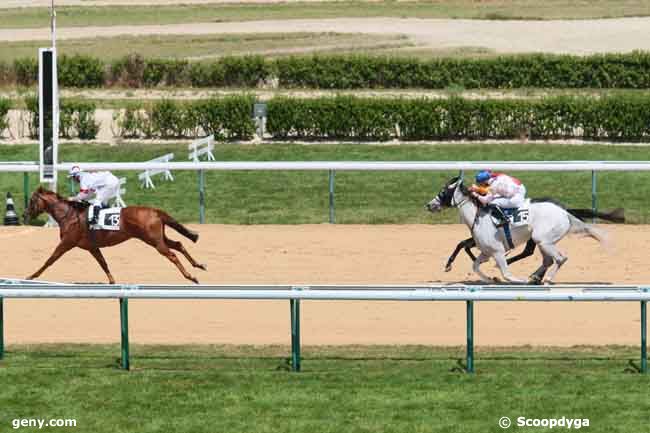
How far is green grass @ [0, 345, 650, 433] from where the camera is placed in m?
9.71

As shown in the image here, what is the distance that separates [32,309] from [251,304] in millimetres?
1816

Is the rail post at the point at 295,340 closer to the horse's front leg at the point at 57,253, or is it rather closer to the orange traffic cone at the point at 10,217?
the horse's front leg at the point at 57,253

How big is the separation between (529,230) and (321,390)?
432 cm

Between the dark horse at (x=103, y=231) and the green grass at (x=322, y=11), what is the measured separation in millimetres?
26775

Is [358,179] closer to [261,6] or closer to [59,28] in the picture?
[59,28]

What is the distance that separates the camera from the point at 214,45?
37188 mm

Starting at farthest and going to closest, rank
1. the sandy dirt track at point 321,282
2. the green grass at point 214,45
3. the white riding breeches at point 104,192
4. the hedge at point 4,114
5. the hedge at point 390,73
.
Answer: the green grass at point 214,45 < the hedge at point 390,73 < the hedge at point 4,114 < the white riding breeches at point 104,192 < the sandy dirt track at point 321,282

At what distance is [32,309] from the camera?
1370cm

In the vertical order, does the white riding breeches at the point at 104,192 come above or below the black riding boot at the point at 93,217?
above

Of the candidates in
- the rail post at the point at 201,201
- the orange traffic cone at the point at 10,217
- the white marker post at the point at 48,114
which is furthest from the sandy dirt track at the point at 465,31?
the white marker post at the point at 48,114

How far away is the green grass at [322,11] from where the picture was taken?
41906 millimetres

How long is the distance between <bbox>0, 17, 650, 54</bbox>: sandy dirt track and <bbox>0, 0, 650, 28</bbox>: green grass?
3.44ft

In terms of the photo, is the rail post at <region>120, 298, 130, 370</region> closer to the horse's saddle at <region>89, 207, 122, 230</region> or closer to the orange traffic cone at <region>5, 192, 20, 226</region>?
the horse's saddle at <region>89, 207, 122, 230</region>

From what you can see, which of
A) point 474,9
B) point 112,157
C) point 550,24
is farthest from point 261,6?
point 112,157
